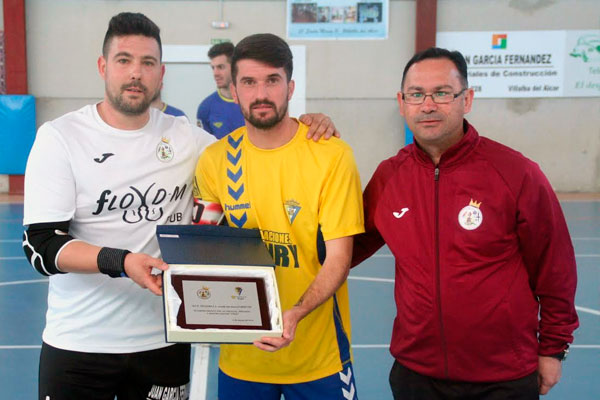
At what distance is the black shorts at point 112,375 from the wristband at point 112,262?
0.45 meters

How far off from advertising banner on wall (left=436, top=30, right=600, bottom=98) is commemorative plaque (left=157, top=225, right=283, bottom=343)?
40.8ft

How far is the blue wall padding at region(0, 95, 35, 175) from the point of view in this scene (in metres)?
13.6

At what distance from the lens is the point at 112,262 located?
231cm

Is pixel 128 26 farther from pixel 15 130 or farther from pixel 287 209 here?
pixel 15 130

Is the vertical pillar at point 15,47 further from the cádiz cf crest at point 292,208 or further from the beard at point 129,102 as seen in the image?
the cádiz cf crest at point 292,208

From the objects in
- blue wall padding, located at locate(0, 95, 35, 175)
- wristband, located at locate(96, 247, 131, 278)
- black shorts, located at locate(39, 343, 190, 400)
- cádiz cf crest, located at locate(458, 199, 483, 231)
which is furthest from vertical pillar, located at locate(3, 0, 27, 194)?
cádiz cf crest, located at locate(458, 199, 483, 231)

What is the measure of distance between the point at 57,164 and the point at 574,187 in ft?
44.7

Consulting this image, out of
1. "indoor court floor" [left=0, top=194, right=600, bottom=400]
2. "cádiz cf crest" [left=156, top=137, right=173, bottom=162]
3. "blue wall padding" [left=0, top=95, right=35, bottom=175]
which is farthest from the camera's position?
"blue wall padding" [left=0, top=95, right=35, bottom=175]

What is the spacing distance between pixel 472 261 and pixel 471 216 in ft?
0.54

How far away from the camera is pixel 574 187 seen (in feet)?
46.4

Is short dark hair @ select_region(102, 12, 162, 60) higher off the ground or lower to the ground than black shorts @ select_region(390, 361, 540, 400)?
higher

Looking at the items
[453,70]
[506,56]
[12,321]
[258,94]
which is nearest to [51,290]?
[258,94]

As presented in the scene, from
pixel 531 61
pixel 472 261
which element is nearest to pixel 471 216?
pixel 472 261

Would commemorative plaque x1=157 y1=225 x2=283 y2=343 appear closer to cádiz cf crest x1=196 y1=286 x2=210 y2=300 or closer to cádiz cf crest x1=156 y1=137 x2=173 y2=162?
cádiz cf crest x1=196 y1=286 x2=210 y2=300
